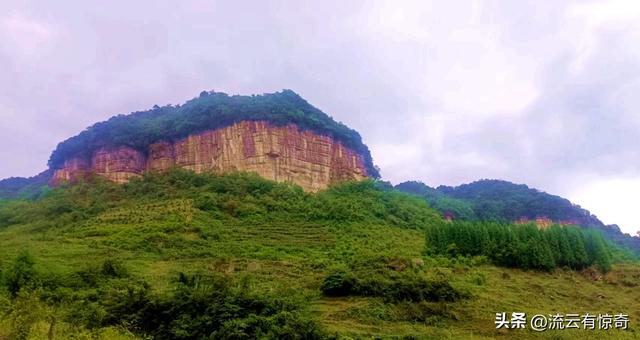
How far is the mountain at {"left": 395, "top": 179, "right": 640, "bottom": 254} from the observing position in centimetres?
6084

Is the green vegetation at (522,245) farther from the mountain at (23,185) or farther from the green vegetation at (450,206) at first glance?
the mountain at (23,185)

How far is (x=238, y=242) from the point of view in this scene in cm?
3694

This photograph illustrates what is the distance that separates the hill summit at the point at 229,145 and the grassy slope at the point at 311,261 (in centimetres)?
891

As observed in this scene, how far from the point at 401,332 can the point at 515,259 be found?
1633cm

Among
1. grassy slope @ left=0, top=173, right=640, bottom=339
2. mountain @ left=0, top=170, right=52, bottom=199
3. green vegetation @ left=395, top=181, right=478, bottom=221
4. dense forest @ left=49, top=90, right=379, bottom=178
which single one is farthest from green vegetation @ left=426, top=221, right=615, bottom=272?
mountain @ left=0, top=170, right=52, bottom=199

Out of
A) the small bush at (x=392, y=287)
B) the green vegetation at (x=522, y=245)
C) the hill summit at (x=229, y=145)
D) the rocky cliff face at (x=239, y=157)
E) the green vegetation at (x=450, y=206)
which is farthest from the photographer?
the green vegetation at (x=450, y=206)

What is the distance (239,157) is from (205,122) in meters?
A: 5.32

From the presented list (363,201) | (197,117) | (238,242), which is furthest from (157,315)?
(197,117)

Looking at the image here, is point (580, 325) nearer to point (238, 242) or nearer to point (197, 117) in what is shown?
point (238, 242)

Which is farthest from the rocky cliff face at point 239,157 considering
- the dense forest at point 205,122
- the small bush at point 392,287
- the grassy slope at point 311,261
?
the small bush at point 392,287

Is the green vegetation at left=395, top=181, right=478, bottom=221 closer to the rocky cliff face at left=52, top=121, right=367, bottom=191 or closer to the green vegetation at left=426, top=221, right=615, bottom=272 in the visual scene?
the rocky cliff face at left=52, top=121, right=367, bottom=191

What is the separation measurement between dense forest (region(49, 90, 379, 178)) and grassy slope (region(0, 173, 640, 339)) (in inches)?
450

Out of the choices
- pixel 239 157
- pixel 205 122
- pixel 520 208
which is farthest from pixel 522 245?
pixel 205 122

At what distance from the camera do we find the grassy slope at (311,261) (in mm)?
22734
